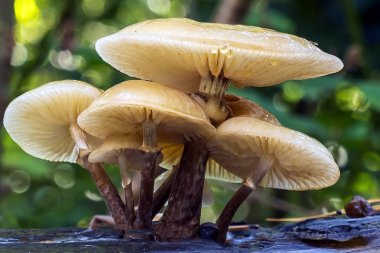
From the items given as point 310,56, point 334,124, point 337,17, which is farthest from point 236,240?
point 337,17

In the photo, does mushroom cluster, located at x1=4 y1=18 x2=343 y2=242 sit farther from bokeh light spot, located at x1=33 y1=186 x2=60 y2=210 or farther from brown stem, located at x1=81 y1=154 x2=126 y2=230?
bokeh light spot, located at x1=33 y1=186 x2=60 y2=210

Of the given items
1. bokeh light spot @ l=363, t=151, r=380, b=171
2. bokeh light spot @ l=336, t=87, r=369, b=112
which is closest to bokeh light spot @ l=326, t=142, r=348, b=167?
bokeh light spot @ l=363, t=151, r=380, b=171

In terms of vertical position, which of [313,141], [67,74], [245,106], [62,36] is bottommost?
[313,141]

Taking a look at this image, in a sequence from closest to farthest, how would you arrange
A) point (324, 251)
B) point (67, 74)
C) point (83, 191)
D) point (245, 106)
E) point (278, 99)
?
point (324, 251), point (245, 106), point (67, 74), point (83, 191), point (278, 99)

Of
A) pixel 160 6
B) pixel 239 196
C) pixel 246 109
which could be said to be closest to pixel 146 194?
pixel 239 196

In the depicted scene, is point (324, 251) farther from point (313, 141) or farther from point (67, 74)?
point (67, 74)

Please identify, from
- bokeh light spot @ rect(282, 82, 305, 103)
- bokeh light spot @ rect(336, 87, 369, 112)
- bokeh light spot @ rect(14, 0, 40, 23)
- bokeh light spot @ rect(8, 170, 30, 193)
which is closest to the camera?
bokeh light spot @ rect(336, 87, 369, 112)
